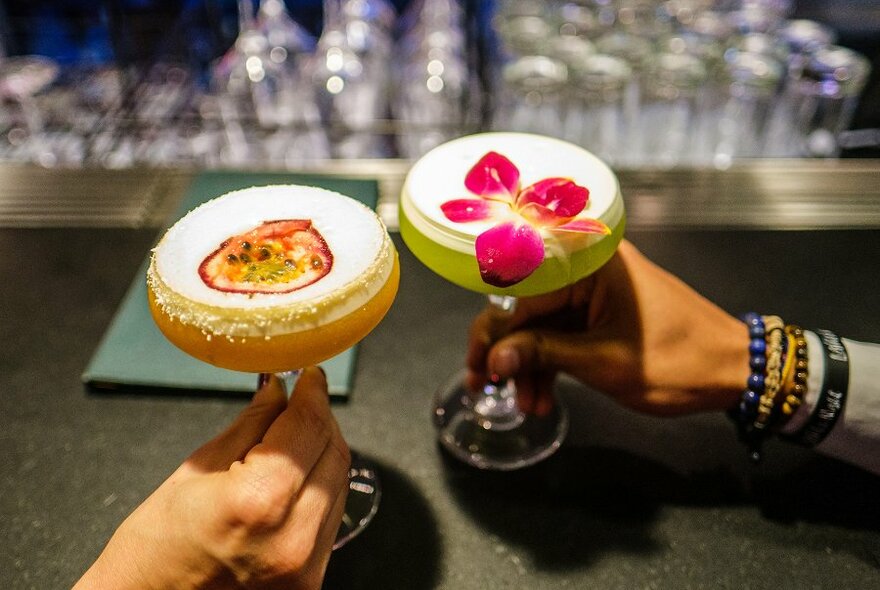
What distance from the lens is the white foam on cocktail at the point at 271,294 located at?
2.63 feet

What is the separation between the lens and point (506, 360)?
1068 millimetres

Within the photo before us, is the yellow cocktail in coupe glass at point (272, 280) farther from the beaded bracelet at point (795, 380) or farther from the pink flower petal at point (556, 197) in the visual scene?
the beaded bracelet at point (795, 380)

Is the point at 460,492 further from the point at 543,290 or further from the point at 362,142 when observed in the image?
the point at 362,142

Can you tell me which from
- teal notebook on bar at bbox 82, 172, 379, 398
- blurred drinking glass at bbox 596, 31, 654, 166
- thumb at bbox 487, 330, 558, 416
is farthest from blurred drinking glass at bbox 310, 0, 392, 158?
thumb at bbox 487, 330, 558, 416

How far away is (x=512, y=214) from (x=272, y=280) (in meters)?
0.32

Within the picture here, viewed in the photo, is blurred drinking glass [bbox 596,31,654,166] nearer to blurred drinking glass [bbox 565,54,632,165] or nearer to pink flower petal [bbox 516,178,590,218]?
blurred drinking glass [bbox 565,54,632,165]

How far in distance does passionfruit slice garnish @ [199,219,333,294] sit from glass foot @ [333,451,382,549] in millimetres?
414

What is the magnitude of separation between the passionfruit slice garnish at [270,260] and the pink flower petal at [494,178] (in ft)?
0.77

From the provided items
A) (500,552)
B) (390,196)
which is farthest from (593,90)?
(500,552)

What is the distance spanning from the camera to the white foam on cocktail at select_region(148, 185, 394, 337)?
801 mm

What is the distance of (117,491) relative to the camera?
1127mm

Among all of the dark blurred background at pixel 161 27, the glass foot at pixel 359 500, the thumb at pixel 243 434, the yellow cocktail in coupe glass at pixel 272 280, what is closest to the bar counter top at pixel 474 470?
the glass foot at pixel 359 500

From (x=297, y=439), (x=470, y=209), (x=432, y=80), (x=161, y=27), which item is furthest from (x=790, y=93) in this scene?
(x=161, y=27)

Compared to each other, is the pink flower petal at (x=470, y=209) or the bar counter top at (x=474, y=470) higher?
the pink flower petal at (x=470, y=209)
